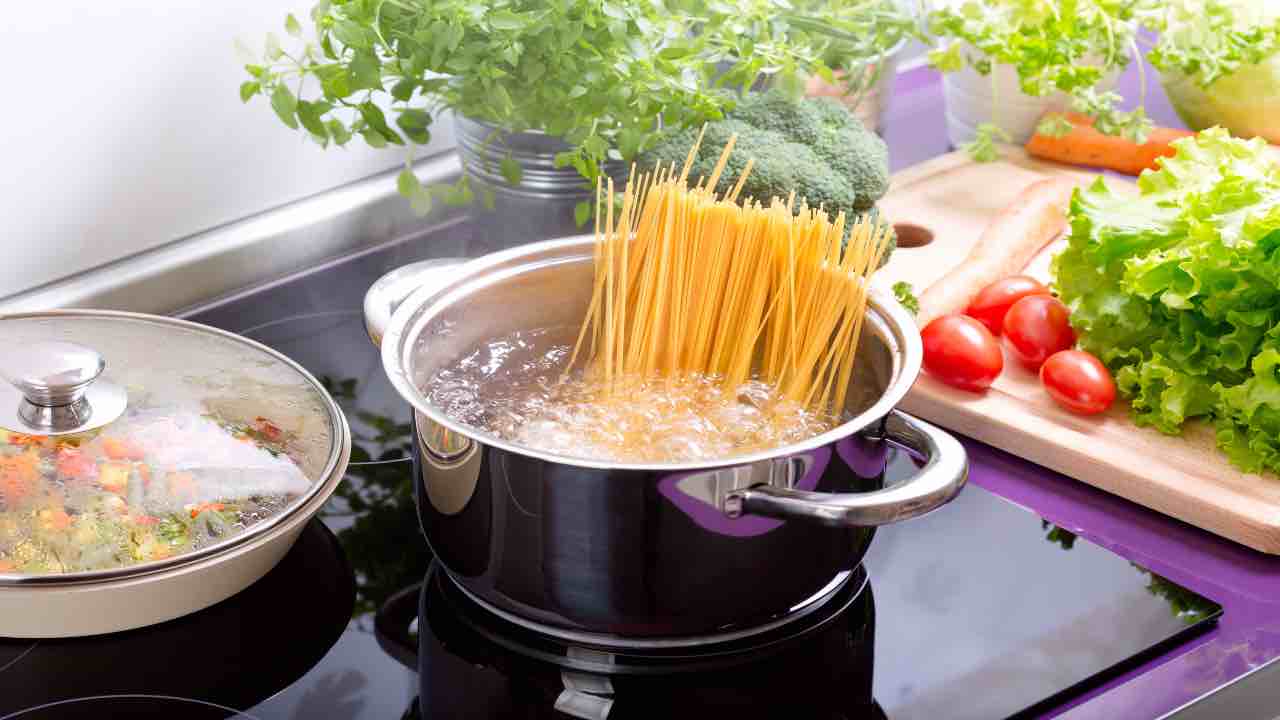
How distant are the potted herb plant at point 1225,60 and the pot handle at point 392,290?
1.04m

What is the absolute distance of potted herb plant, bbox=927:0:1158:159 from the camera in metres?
1.72

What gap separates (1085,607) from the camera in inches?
41.6

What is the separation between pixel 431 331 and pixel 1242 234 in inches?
26.6

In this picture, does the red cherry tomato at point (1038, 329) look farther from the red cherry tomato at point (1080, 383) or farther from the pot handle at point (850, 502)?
the pot handle at point (850, 502)

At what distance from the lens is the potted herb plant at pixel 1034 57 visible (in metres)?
1.72

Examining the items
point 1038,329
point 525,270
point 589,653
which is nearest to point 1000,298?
point 1038,329

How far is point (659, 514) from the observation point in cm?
87

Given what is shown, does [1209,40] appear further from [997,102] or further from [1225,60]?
[997,102]

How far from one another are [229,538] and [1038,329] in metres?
0.77

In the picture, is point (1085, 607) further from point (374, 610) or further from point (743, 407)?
point (374, 610)

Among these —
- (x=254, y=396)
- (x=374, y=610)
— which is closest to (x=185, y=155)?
(x=254, y=396)

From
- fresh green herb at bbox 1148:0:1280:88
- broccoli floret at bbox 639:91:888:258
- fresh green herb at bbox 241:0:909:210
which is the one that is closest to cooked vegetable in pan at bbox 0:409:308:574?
fresh green herb at bbox 241:0:909:210

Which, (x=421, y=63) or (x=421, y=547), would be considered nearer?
(x=421, y=547)

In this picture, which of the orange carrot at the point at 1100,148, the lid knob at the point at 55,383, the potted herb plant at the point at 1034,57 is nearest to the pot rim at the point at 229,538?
the lid knob at the point at 55,383
